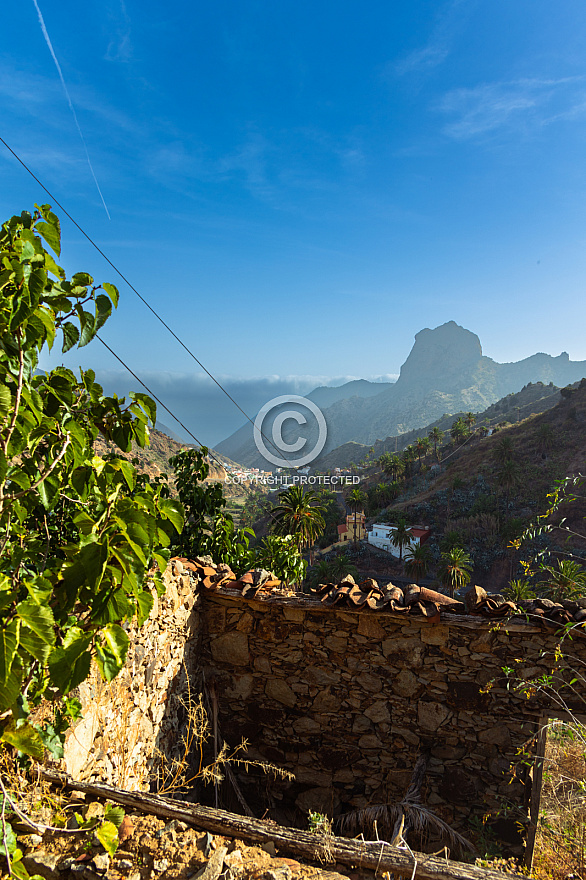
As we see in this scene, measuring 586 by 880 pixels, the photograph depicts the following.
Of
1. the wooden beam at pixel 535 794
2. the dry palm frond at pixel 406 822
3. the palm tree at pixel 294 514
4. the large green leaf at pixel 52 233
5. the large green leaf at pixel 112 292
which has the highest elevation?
the palm tree at pixel 294 514

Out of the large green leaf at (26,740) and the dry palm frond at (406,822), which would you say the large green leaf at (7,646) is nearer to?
the large green leaf at (26,740)

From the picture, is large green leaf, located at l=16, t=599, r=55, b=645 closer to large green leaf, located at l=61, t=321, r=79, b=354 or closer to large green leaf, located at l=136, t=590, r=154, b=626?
large green leaf, located at l=136, t=590, r=154, b=626

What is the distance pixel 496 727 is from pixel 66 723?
307 centimetres

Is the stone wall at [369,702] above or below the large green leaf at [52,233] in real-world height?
below

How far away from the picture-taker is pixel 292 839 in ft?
6.06

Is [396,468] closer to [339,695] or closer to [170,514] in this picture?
[339,695]

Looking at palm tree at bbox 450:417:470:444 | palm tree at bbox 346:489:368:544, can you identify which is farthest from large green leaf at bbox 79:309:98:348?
palm tree at bbox 450:417:470:444

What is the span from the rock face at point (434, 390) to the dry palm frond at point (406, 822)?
109 metres

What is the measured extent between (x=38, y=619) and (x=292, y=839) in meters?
1.39

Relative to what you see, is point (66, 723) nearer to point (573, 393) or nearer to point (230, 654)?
point (230, 654)

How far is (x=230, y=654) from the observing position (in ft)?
13.3

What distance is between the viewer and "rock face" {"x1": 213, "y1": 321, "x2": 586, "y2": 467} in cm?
13725

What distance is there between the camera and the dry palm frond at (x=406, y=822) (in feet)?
9.87

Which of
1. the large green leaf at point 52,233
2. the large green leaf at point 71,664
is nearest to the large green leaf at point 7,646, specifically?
the large green leaf at point 71,664
